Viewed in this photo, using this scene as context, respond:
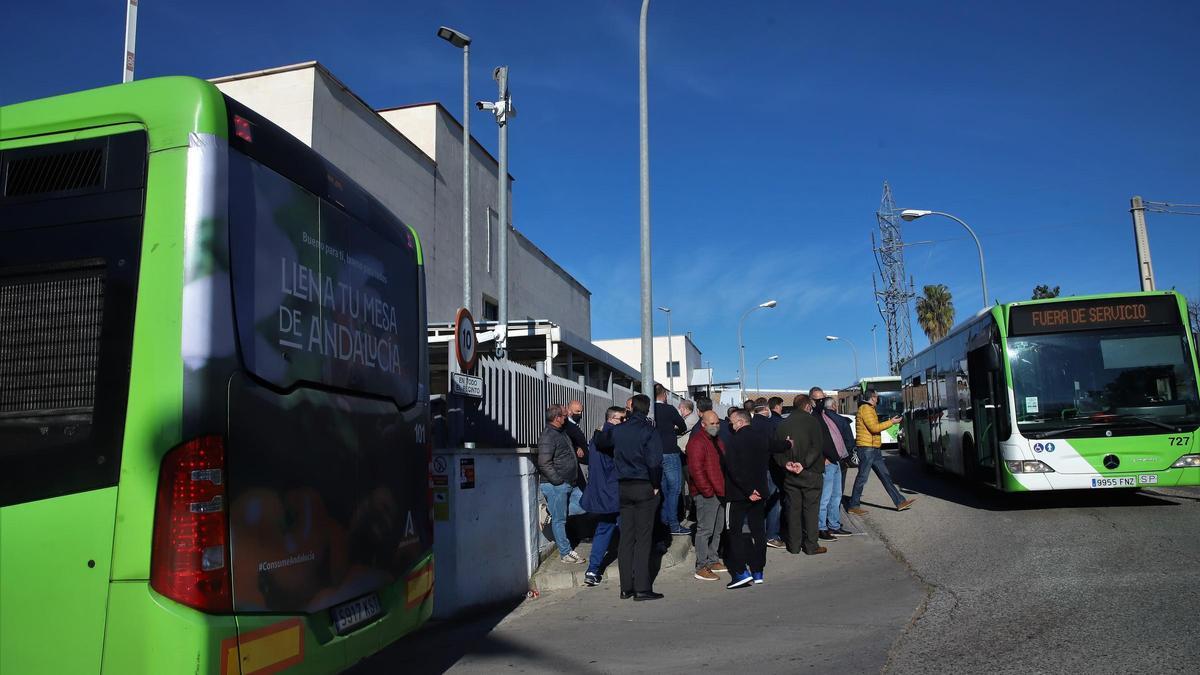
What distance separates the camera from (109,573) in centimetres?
331

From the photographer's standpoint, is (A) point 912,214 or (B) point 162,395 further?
(A) point 912,214

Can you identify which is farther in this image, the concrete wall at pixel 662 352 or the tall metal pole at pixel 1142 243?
Answer: the concrete wall at pixel 662 352

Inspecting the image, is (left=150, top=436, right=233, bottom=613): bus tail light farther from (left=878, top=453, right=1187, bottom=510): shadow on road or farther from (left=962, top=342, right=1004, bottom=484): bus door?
(left=878, top=453, right=1187, bottom=510): shadow on road

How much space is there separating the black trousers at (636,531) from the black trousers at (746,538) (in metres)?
0.86

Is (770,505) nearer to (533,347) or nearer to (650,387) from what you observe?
(650,387)

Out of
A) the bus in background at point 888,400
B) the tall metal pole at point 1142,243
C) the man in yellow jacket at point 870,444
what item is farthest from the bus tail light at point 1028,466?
the bus in background at point 888,400

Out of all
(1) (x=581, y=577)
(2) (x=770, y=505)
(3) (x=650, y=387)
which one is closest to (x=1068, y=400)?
(2) (x=770, y=505)

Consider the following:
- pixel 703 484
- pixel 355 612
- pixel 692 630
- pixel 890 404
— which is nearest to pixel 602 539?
pixel 703 484

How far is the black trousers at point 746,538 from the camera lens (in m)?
8.47

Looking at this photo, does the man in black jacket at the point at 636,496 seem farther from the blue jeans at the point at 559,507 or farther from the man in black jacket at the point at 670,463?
the man in black jacket at the point at 670,463

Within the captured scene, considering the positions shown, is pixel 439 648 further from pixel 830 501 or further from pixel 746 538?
pixel 830 501

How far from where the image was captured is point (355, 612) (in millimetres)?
4391

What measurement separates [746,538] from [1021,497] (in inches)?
294

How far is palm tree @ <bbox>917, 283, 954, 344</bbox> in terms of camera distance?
61219 mm
